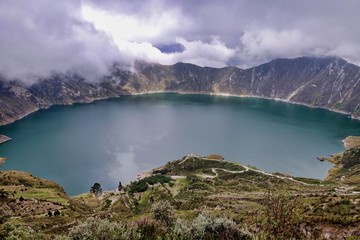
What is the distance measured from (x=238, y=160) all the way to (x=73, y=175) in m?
88.3

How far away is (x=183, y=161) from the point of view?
16262 centimetres

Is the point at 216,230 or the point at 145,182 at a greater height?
the point at 216,230

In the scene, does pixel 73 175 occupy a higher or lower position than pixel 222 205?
lower

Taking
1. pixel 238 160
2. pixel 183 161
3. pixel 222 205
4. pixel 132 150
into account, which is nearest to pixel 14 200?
pixel 222 205

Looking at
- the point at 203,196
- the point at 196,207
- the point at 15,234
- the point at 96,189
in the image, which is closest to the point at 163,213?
the point at 15,234

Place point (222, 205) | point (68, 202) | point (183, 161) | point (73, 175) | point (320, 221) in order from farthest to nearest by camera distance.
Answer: point (183, 161) < point (73, 175) < point (68, 202) < point (222, 205) < point (320, 221)

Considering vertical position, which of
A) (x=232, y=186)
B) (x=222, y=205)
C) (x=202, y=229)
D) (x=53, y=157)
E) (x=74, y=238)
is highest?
(x=202, y=229)

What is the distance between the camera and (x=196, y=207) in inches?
3130

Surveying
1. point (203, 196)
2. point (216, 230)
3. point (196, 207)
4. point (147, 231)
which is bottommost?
point (203, 196)

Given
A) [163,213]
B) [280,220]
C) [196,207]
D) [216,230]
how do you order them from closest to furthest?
1. [280,220]
2. [216,230]
3. [163,213]
4. [196,207]

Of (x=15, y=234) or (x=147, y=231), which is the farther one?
(x=15, y=234)

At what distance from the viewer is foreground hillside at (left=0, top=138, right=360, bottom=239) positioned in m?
30.9

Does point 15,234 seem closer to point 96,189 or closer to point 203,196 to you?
point 203,196

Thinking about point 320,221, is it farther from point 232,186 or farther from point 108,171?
point 108,171
